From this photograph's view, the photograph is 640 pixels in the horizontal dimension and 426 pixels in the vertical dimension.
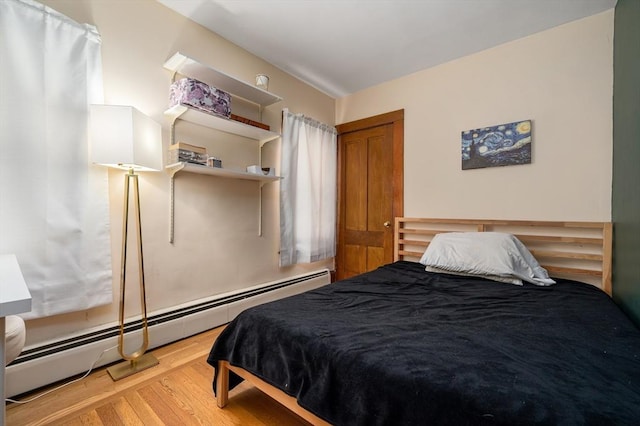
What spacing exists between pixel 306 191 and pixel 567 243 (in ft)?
7.43

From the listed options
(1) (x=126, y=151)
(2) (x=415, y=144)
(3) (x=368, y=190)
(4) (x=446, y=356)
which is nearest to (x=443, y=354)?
(4) (x=446, y=356)

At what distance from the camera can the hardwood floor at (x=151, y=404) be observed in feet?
4.27

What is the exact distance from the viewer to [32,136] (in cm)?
144

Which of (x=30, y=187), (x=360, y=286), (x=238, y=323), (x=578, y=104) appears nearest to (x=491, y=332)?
(x=360, y=286)

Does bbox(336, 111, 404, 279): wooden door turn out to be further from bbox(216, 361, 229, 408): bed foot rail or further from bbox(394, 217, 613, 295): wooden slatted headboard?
bbox(216, 361, 229, 408): bed foot rail

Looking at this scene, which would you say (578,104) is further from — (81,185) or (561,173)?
(81,185)

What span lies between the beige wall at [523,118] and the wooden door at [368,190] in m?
0.16

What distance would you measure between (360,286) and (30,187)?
6.15ft

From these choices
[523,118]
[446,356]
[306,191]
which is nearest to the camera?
A: [446,356]

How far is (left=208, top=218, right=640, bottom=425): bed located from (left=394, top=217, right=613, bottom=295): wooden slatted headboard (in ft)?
0.18

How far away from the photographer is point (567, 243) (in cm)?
209

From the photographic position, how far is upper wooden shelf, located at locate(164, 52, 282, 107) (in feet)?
6.38

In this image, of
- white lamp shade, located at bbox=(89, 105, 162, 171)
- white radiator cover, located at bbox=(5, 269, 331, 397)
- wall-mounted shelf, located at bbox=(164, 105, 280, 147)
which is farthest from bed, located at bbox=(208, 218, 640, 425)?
wall-mounted shelf, located at bbox=(164, 105, 280, 147)

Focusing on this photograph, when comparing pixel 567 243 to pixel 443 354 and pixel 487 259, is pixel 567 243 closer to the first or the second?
pixel 487 259
